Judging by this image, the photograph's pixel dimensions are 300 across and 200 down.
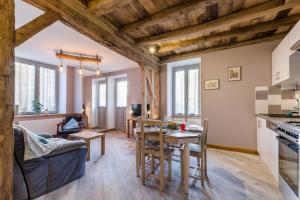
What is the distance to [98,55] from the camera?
14.0 ft

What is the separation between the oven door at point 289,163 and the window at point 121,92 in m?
5.19

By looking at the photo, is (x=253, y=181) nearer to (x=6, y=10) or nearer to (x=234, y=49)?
(x=234, y=49)

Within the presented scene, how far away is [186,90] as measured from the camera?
496cm

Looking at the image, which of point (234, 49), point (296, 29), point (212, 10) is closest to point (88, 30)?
point (212, 10)

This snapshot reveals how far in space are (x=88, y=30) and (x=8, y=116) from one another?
5.51ft

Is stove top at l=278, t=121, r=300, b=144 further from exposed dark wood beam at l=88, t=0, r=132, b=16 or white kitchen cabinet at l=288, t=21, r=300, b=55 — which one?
exposed dark wood beam at l=88, t=0, r=132, b=16

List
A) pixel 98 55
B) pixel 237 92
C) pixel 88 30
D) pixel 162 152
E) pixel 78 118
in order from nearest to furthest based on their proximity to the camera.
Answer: pixel 162 152 < pixel 88 30 < pixel 237 92 < pixel 98 55 < pixel 78 118

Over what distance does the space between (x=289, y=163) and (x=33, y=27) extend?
3414 millimetres

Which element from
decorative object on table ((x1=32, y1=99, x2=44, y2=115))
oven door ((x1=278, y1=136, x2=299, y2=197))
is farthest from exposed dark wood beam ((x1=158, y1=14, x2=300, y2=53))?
decorative object on table ((x1=32, y1=99, x2=44, y2=115))

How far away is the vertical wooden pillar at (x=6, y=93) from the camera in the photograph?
4.62 ft

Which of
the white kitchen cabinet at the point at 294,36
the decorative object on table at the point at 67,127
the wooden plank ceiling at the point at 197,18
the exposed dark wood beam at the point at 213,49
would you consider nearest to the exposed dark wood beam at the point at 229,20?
the wooden plank ceiling at the point at 197,18

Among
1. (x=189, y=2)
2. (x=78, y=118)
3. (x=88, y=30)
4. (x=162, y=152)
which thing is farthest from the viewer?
(x=78, y=118)

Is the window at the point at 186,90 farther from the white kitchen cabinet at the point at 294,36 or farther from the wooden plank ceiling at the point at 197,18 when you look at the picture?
the white kitchen cabinet at the point at 294,36

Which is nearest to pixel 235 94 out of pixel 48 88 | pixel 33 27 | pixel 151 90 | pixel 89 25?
pixel 151 90
